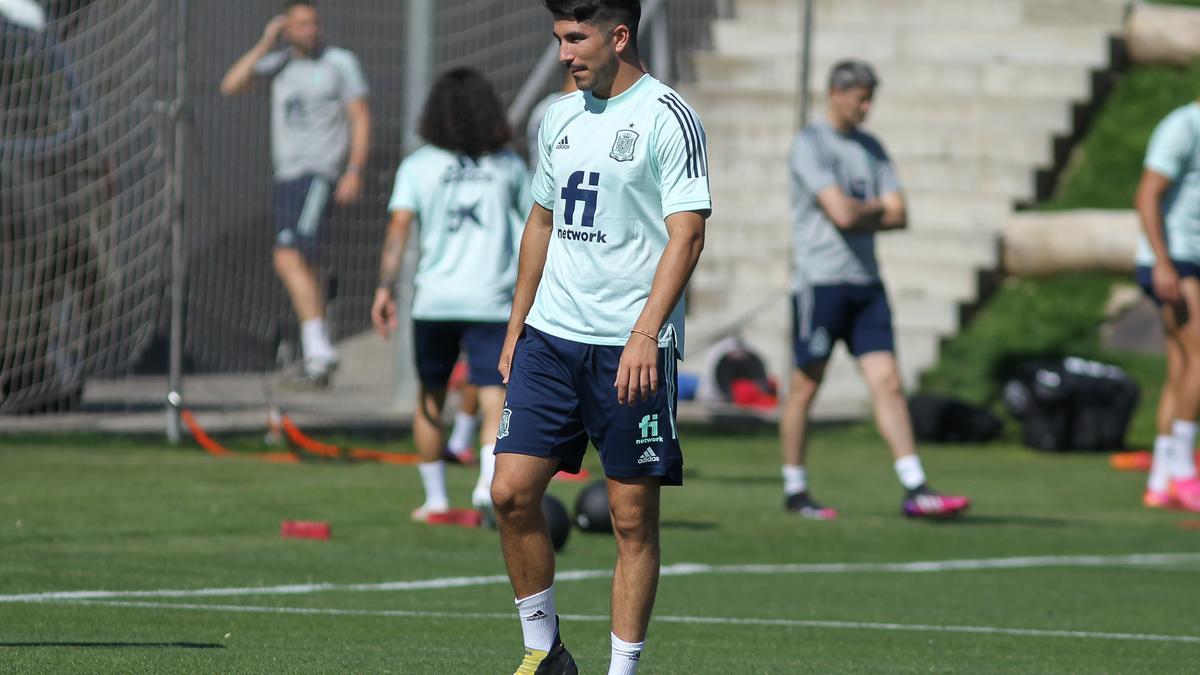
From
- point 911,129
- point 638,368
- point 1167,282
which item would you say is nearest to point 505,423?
point 638,368

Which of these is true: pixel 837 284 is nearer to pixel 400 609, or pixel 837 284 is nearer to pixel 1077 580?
pixel 1077 580

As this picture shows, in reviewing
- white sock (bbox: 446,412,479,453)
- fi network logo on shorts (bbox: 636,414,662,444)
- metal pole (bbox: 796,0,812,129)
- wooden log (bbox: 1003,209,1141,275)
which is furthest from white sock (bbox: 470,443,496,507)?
wooden log (bbox: 1003,209,1141,275)

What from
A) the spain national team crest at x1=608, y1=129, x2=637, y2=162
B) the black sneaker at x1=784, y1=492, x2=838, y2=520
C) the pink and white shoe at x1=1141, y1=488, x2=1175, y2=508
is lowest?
the pink and white shoe at x1=1141, y1=488, x2=1175, y2=508

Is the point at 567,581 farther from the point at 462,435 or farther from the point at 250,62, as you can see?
the point at 250,62

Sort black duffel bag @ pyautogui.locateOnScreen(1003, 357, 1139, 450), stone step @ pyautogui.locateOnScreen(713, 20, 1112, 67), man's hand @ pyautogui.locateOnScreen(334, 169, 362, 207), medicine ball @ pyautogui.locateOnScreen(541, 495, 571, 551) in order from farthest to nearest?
stone step @ pyautogui.locateOnScreen(713, 20, 1112, 67)
black duffel bag @ pyautogui.locateOnScreen(1003, 357, 1139, 450)
man's hand @ pyautogui.locateOnScreen(334, 169, 362, 207)
medicine ball @ pyautogui.locateOnScreen(541, 495, 571, 551)

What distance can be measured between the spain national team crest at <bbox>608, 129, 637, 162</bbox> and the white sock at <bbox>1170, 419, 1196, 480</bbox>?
7339 mm

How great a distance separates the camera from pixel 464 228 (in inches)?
410

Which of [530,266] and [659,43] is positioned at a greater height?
[659,43]

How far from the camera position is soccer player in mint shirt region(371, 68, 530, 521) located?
33.9ft

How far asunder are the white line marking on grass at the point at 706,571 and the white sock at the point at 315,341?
6065 mm

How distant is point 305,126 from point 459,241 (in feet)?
17.2

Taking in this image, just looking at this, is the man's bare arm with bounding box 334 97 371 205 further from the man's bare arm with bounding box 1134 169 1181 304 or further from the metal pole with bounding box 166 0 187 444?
the man's bare arm with bounding box 1134 169 1181 304

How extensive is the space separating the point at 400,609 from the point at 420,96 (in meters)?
8.15

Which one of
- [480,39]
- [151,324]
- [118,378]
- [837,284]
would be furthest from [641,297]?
[480,39]
